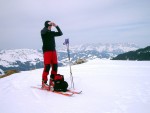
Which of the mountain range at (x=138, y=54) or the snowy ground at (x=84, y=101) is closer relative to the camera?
the snowy ground at (x=84, y=101)

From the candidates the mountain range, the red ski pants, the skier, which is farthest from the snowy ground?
the mountain range

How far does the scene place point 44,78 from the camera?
356 inches

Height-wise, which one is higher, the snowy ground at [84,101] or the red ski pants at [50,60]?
the red ski pants at [50,60]

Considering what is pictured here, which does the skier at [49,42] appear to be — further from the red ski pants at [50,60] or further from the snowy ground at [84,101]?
the snowy ground at [84,101]

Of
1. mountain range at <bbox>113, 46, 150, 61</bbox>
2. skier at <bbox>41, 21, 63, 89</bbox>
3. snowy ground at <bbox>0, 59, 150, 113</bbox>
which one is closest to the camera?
snowy ground at <bbox>0, 59, 150, 113</bbox>

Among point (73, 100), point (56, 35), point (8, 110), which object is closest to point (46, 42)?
point (56, 35)

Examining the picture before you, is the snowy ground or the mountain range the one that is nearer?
the snowy ground

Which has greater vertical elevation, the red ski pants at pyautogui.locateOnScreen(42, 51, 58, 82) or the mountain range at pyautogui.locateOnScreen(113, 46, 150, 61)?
the red ski pants at pyautogui.locateOnScreen(42, 51, 58, 82)

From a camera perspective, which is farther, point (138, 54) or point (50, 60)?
point (138, 54)

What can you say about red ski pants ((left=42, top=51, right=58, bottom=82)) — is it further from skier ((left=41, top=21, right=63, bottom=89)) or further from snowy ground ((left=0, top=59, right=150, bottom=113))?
snowy ground ((left=0, top=59, right=150, bottom=113))

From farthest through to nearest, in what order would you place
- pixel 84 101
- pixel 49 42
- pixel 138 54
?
pixel 138 54
pixel 49 42
pixel 84 101

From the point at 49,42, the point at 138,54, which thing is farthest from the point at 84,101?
the point at 138,54

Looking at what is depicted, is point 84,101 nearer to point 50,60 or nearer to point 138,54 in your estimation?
point 50,60

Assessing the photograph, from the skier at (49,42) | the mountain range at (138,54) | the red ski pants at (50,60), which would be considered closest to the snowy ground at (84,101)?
the red ski pants at (50,60)
